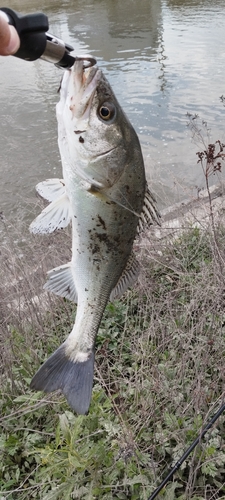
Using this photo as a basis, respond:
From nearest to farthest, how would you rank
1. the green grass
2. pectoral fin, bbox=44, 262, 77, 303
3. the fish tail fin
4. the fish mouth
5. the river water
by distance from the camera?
the fish mouth → the fish tail fin → pectoral fin, bbox=44, 262, 77, 303 → the green grass → the river water

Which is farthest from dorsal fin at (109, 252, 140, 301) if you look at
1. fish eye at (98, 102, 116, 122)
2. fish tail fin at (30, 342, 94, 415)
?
fish eye at (98, 102, 116, 122)

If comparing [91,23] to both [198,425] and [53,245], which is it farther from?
[198,425]

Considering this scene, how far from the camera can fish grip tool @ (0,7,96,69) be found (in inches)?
55.2

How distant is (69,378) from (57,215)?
684mm

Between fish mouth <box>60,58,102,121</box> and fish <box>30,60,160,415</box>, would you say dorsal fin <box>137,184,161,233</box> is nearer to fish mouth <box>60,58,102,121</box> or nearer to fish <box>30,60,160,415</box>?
fish <box>30,60,160,415</box>

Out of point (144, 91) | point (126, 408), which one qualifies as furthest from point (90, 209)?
point (144, 91)

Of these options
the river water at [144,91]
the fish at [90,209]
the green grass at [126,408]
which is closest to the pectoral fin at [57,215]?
the fish at [90,209]

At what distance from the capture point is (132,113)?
9336 millimetres

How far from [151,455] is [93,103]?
1831mm

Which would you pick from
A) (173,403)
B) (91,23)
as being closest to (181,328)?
(173,403)

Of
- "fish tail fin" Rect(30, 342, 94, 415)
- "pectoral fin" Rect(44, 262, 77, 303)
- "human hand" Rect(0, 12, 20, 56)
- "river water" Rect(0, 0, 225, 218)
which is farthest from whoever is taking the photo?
"river water" Rect(0, 0, 225, 218)

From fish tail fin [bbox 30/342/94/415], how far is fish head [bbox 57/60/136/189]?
740 millimetres

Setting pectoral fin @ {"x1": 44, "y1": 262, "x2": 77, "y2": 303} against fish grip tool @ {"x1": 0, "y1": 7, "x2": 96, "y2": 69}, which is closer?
fish grip tool @ {"x1": 0, "y1": 7, "x2": 96, "y2": 69}

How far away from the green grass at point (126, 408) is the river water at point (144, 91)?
181cm
